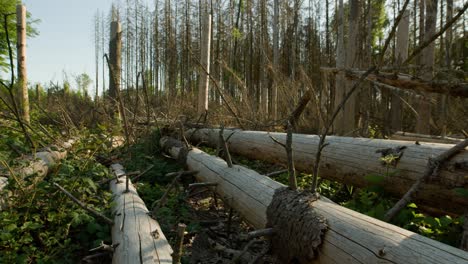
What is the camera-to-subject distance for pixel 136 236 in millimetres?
2062

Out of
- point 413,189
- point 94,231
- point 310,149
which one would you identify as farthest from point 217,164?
point 413,189

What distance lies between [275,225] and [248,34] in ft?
41.3

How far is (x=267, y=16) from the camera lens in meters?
12.9

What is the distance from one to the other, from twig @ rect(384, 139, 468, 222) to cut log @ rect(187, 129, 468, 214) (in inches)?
1.3

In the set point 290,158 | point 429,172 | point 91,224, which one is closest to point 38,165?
point 91,224

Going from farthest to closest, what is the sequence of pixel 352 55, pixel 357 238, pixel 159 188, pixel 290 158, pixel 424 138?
pixel 352 55 < pixel 159 188 < pixel 424 138 < pixel 290 158 < pixel 357 238

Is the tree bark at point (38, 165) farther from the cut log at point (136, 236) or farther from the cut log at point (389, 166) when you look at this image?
the cut log at point (389, 166)

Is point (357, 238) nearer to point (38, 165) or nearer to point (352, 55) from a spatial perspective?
point (38, 165)

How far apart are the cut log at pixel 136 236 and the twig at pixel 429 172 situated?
4.25 ft

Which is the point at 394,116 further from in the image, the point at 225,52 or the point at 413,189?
the point at 225,52

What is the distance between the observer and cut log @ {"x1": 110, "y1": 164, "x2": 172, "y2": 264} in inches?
71.3

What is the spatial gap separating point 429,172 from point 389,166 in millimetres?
406

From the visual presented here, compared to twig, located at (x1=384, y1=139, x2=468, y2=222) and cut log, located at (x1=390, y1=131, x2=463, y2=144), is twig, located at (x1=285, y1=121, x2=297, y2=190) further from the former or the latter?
cut log, located at (x1=390, y1=131, x2=463, y2=144)

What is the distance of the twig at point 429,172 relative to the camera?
6.94ft
